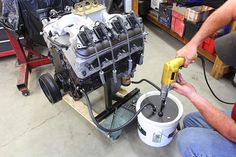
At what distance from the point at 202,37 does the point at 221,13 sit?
0.14 m

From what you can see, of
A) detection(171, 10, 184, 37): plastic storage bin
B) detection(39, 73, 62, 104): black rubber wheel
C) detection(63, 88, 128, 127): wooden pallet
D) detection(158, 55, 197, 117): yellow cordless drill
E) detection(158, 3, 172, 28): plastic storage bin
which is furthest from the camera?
detection(158, 3, 172, 28): plastic storage bin

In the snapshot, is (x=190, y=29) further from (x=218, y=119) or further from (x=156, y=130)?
(x=218, y=119)

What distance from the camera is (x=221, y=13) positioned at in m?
1.01

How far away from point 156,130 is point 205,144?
31 centimetres

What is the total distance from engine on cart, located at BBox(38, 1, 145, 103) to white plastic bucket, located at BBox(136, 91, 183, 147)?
284 mm

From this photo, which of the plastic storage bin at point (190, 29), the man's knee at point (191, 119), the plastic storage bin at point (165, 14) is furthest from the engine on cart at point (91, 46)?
the plastic storage bin at point (165, 14)

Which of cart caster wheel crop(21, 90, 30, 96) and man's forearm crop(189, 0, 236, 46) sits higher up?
man's forearm crop(189, 0, 236, 46)

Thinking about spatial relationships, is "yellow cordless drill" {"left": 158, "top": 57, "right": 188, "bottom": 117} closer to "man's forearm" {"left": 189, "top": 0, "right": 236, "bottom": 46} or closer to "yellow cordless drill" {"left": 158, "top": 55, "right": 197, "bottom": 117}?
"yellow cordless drill" {"left": 158, "top": 55, "right": 197, "bottom": 117}

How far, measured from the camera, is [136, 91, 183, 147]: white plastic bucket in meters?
1.13

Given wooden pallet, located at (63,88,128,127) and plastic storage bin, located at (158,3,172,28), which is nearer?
wooden pallet, located at (63,88,128,127)

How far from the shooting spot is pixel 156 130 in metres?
1.15

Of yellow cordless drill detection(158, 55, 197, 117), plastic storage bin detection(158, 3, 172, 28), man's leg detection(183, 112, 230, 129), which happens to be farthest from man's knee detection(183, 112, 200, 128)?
plastic storage bin detection(158, 3, 172, 28)

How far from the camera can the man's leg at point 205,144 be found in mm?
859

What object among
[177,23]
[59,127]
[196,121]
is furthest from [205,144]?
[177,23]
